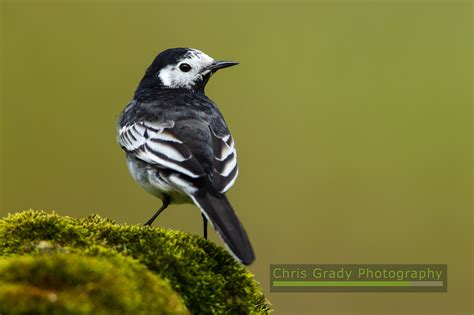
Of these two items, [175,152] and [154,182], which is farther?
[154,182]

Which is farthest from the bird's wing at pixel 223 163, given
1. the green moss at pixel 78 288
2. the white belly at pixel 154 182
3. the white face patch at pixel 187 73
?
the white face patch at pixel 187 73

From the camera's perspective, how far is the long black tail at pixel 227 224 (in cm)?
509

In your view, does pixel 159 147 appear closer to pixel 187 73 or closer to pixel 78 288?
pixel 187 73

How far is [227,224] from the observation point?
5.40 meters

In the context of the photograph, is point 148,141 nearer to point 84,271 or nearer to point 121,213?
point 84,271

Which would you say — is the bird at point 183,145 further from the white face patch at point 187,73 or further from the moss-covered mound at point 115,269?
the moss-covered mound at point 115,269

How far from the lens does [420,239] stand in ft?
44.2

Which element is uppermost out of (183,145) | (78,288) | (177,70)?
(177,70)

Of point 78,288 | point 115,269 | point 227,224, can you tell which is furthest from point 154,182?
point 78,288

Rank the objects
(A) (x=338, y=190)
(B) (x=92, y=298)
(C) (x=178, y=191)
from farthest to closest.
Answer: (A) (x=338, y=190)
(C) (x=178, y=191)
(B) (x=92, y=298)

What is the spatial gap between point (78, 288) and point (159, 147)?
8.88 ft

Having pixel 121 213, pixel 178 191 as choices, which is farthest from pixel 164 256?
pixel 121 213

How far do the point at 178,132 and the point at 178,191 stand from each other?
0.54 meters

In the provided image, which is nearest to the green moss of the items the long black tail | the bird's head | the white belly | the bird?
the long black tail
